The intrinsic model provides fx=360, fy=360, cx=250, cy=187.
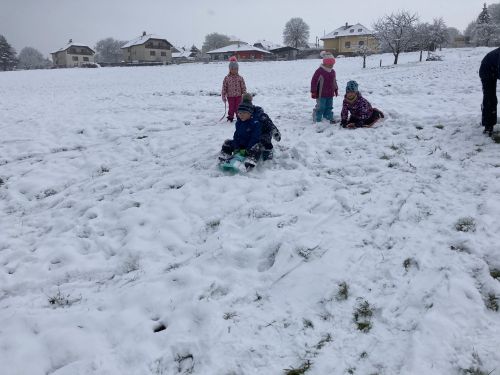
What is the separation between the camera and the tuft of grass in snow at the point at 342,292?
142 inches

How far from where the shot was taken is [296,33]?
8519cm

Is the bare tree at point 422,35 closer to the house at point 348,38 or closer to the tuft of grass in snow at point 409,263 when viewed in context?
the house at point 348,38

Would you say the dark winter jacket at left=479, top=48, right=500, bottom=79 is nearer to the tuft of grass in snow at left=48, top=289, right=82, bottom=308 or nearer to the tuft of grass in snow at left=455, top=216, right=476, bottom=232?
the tuft of grass in snow at left=455, top=216, right=476, bottom=232

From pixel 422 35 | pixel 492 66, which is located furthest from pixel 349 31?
pixel 492 66

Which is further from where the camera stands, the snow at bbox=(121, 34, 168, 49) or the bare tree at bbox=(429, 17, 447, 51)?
the snow at bbox=(121, 34, 168, 49)

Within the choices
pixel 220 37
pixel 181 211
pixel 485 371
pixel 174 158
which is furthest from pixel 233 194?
pixel 220 37

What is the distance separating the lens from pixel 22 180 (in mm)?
6910

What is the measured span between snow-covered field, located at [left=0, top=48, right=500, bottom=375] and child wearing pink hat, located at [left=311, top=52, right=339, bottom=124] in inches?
60.5

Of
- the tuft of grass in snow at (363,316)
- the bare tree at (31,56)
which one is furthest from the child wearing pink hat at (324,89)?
the bare tree at (31,56)

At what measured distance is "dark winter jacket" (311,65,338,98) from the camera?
375 inches

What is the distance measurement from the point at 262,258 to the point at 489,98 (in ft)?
18.6

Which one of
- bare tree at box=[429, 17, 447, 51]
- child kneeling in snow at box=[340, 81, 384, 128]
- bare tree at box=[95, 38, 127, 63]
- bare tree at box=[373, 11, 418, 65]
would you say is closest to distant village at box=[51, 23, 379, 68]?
bare tree at box=[95, 38, 127, 63]

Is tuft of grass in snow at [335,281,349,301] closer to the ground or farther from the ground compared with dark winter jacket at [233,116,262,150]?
closer to the ground

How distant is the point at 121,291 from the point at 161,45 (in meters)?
92.1
